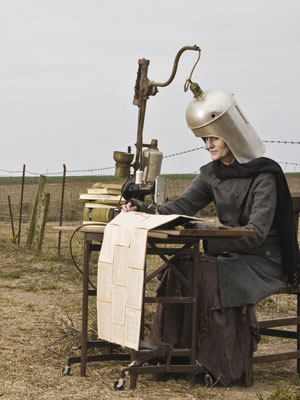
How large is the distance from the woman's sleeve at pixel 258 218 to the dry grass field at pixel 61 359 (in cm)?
85

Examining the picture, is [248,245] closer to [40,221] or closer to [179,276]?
[179,276]

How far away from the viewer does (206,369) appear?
4.46 meters

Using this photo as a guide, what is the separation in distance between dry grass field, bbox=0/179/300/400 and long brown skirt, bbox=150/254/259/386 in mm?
135

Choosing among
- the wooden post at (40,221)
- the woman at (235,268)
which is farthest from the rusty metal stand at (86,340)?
the wooden post at (40,221)

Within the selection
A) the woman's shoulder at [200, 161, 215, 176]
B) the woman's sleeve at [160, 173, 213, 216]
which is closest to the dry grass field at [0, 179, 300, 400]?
the woman's sleeve at [160, 173, 213, 216]

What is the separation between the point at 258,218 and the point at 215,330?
72 centimetres

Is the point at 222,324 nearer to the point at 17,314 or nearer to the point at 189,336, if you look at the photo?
the point at 189,336

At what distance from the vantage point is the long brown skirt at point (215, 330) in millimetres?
4445

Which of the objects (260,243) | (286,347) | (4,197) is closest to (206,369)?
(260,243)

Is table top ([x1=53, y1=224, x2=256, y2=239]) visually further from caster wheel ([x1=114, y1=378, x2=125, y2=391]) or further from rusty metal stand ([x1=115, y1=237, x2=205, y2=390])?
caster wheel ([x1=114, y1=378, x2=125, y2=391])

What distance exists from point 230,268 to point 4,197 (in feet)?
69.5

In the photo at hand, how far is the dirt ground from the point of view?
14.0 feet

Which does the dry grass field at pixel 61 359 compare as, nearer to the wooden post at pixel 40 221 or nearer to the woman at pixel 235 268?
the woman at pixel 235 268

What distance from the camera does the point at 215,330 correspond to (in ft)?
14.6
